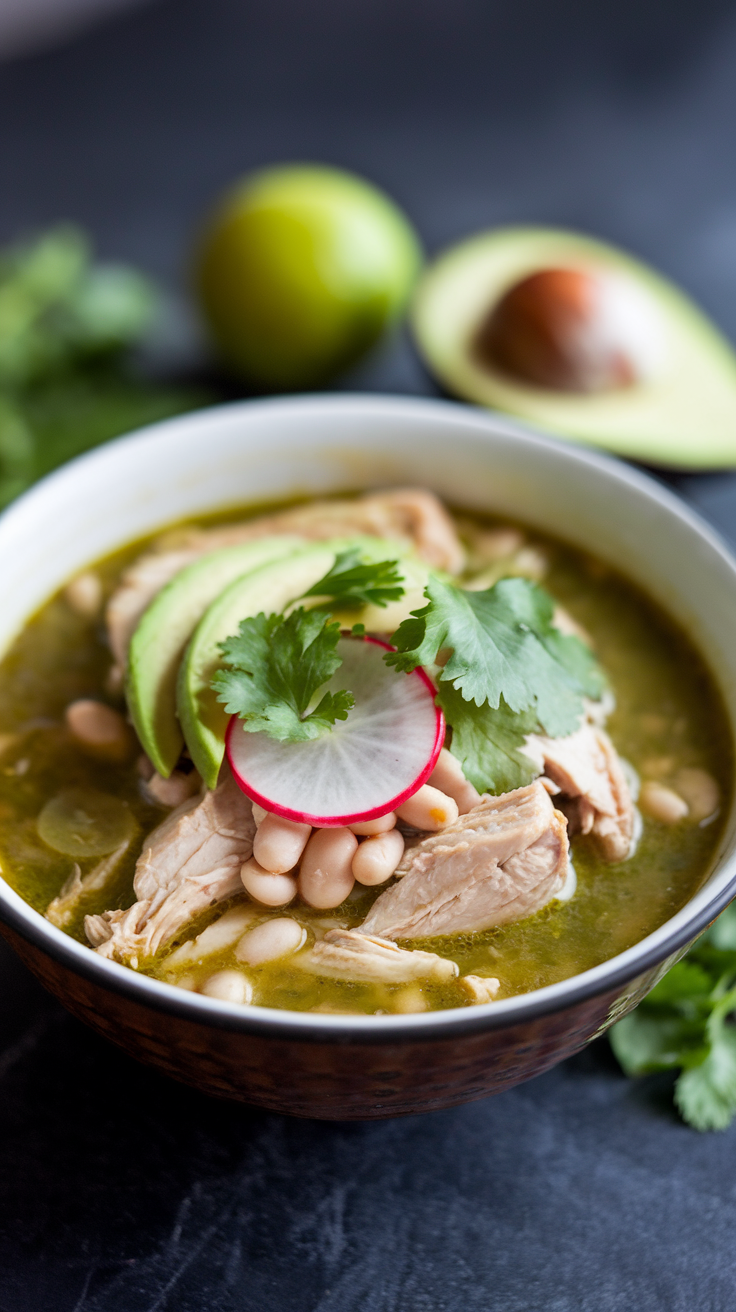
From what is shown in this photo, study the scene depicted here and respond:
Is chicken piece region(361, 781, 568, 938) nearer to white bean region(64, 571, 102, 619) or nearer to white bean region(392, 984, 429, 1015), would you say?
white bean region(392, 984, 429, 1015)

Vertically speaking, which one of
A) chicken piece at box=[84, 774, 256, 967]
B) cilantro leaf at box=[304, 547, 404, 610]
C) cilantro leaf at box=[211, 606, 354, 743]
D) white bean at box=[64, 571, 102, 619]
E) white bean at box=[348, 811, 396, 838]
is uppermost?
cilantro leaf at box=[304, 547, 404, 610]

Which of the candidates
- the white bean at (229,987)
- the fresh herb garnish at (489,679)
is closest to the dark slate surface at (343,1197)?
the white bean at (229,987)

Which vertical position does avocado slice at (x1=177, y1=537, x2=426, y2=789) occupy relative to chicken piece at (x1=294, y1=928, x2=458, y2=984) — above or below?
above

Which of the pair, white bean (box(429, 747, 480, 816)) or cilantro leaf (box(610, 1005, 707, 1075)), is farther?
cilantro leaf (box(610, 1005, 707, 1075))

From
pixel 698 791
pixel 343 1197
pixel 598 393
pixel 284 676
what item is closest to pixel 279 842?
pixel 284 676

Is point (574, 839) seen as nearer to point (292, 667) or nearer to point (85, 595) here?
point (292, 667)

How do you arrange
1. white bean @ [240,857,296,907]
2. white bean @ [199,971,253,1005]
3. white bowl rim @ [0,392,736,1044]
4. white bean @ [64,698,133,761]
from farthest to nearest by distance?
white bean @ [64,698,133,761], white bean @ [240,857,296,907], white bean @ [199,971,253,1005], white bowl rim @ [0,392,736,1044]

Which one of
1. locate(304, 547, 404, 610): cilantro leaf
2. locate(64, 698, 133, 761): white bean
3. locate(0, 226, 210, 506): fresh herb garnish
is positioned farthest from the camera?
locate(0, 226, 210, 506): fresh herb garnish

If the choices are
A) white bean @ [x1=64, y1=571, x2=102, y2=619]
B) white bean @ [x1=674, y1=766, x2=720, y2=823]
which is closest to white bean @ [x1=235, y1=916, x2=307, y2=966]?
white bean @ [x1=674, y1=766, x2=720, y2=823]
